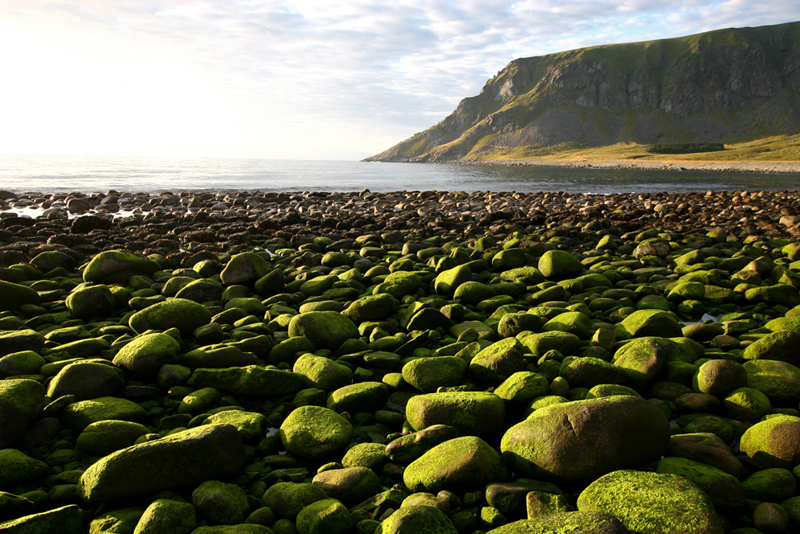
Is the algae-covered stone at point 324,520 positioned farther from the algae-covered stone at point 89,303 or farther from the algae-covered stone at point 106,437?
the algae-covered stone at point 89,303

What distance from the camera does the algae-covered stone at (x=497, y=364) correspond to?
599 centimetres

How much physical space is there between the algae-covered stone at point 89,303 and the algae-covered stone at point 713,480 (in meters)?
9.27

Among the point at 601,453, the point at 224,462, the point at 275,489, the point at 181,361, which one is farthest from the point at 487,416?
the point at 181,361

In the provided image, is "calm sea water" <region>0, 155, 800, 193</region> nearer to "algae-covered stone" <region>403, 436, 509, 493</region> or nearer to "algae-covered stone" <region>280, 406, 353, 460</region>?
"algae-covered stone" <region>280, 406, 353, 460</region>

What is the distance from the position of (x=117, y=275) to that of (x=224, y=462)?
8.43 metres

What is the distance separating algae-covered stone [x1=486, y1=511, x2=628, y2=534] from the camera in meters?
3.08

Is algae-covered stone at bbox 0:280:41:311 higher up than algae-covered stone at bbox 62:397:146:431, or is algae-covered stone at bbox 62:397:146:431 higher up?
algae-covered stone at bbox 0:280:41:311

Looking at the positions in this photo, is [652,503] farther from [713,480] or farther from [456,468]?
[456,468]

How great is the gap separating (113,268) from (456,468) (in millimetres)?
10159

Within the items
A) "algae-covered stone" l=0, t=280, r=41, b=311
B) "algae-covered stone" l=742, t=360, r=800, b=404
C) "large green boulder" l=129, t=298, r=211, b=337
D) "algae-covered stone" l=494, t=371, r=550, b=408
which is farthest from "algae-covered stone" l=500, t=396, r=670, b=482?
"algae-covered stone" l=0, t=280, r=41, b=311

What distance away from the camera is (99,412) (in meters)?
5.14

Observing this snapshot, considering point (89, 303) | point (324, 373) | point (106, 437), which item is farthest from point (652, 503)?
point (89, 303)

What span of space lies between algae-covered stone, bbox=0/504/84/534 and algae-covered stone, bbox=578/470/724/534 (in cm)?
403

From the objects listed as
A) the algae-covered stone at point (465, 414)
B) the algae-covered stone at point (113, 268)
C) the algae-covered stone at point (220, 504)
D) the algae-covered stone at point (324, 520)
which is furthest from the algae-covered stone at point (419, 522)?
the algae-covered stone at point (113, 268)
